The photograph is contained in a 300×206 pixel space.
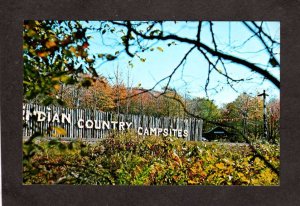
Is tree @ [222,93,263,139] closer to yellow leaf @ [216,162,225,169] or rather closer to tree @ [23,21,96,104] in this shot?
yellow leaf @ [216,162,225,169]

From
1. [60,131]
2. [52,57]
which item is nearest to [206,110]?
[60,131]

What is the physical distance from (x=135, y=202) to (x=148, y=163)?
50 cm

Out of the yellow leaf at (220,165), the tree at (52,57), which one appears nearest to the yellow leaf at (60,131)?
the tree at (52,57)

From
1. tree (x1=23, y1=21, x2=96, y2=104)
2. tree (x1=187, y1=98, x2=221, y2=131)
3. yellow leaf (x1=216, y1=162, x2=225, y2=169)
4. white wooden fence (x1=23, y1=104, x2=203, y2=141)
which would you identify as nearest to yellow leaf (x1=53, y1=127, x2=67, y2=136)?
white wooden fence (x1=23, y1=104, x2=203, y2=141)

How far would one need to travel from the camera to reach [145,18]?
16.5 ft

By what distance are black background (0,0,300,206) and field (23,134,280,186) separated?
0.22 m

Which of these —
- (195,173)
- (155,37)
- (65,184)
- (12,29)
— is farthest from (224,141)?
(12,29)

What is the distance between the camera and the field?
5.29m

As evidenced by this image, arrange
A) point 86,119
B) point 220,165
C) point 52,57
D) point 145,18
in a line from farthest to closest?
1. point 220,165
2. point 86,119
3. point 52,57
4. point 145,18

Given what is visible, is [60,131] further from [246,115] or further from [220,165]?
[246,115]

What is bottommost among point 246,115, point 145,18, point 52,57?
point 246,115

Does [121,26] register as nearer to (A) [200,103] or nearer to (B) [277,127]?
(A) [200,103]

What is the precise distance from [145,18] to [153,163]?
144 centimetres

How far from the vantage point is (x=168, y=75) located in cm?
536
